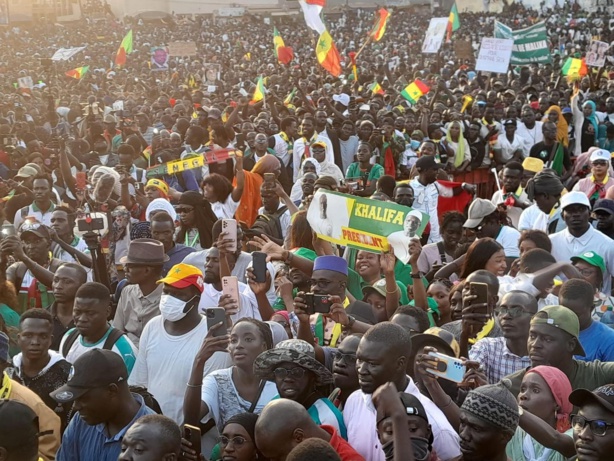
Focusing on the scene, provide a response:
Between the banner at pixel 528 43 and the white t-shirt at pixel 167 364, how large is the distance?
1571cm

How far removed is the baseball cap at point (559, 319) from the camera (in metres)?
4.57

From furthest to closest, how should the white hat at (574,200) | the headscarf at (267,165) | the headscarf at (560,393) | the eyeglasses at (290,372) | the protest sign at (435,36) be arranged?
the protest sign at (435,36) → the headscarf at (267,165) → the white hat at (574,200) → the eyeglasses at (290,372) → the headscarf at (560,393)

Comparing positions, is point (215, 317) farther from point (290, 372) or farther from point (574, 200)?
point (574, 200)

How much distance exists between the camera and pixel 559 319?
459cm

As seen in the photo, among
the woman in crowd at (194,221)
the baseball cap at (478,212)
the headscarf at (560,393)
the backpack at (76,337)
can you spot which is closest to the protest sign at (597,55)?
the baseball cap at (478,212)

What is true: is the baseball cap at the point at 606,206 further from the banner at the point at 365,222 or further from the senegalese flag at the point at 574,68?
the senegalese flag at the point at 574,68

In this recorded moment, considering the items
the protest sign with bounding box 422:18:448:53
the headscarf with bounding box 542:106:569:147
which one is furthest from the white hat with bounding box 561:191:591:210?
the protest sign with bounding box 422:18:448:53

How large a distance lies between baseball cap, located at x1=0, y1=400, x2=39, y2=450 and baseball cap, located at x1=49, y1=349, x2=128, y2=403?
0.26 meters

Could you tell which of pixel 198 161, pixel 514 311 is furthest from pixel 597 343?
pixel 198 161

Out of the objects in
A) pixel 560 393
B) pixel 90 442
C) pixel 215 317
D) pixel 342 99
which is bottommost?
pixel 342 99

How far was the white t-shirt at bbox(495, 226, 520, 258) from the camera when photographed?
7.07 m

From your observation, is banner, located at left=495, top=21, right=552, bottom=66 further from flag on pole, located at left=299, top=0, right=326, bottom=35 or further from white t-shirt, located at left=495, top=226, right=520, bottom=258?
white t-shirt, located at left=495, top=226, right=520, bottom=258

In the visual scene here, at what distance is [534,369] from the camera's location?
4207 millimetres

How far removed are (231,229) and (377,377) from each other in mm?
2186
